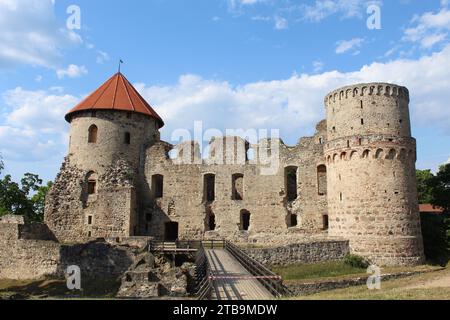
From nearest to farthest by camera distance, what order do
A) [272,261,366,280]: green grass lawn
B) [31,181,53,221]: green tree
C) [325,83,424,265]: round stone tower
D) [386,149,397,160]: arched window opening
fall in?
[272,261,366,280]: green grass lawn < [325,83,424,265]: round stone tower < [386,149,397,160]: arched window opening < [31,181,53,221]: green tree

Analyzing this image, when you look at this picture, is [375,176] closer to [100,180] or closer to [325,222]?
[325,222]

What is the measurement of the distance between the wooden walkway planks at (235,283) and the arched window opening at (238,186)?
984 cm

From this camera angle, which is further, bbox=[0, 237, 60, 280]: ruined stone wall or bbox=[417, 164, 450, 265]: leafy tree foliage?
bbox=[417, 164, 450, 265]: leafy tree foliage

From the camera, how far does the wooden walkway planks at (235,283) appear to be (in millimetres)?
11339

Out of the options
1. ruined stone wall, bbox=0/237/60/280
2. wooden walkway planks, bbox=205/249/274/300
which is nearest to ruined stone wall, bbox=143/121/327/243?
ruined stone wall, bbox=0/237/60/280

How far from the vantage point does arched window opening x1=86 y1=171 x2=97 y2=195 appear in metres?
27.5

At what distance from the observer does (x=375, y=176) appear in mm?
22125

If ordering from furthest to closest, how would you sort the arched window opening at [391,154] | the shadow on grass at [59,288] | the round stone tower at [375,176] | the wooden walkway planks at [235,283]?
the arched window opening at [391,154]
the round stone tower at [375,176]
the shadow on grass at [59,288]
the wooden walkway planks at [235,283]

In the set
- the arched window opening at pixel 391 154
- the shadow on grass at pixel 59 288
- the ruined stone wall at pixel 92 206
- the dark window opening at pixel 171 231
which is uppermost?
the arched window opening at pixel 391 154

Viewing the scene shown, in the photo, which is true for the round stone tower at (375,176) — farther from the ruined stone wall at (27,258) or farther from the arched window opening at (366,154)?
the ruined stone wall at (27,258)

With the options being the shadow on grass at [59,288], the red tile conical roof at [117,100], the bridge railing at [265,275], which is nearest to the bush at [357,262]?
the bridge railing at [265,275]

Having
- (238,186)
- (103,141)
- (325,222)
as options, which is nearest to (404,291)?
(325,222)

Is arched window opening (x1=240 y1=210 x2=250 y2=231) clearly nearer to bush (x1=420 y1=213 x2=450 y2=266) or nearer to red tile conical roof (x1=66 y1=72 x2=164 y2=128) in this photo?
red tile conical roof (x1=66 y1=72 x2=164 y2=128)

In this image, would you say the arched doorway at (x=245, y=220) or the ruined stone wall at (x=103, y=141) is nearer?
the ruined stone wall at (x=103, y=141)
